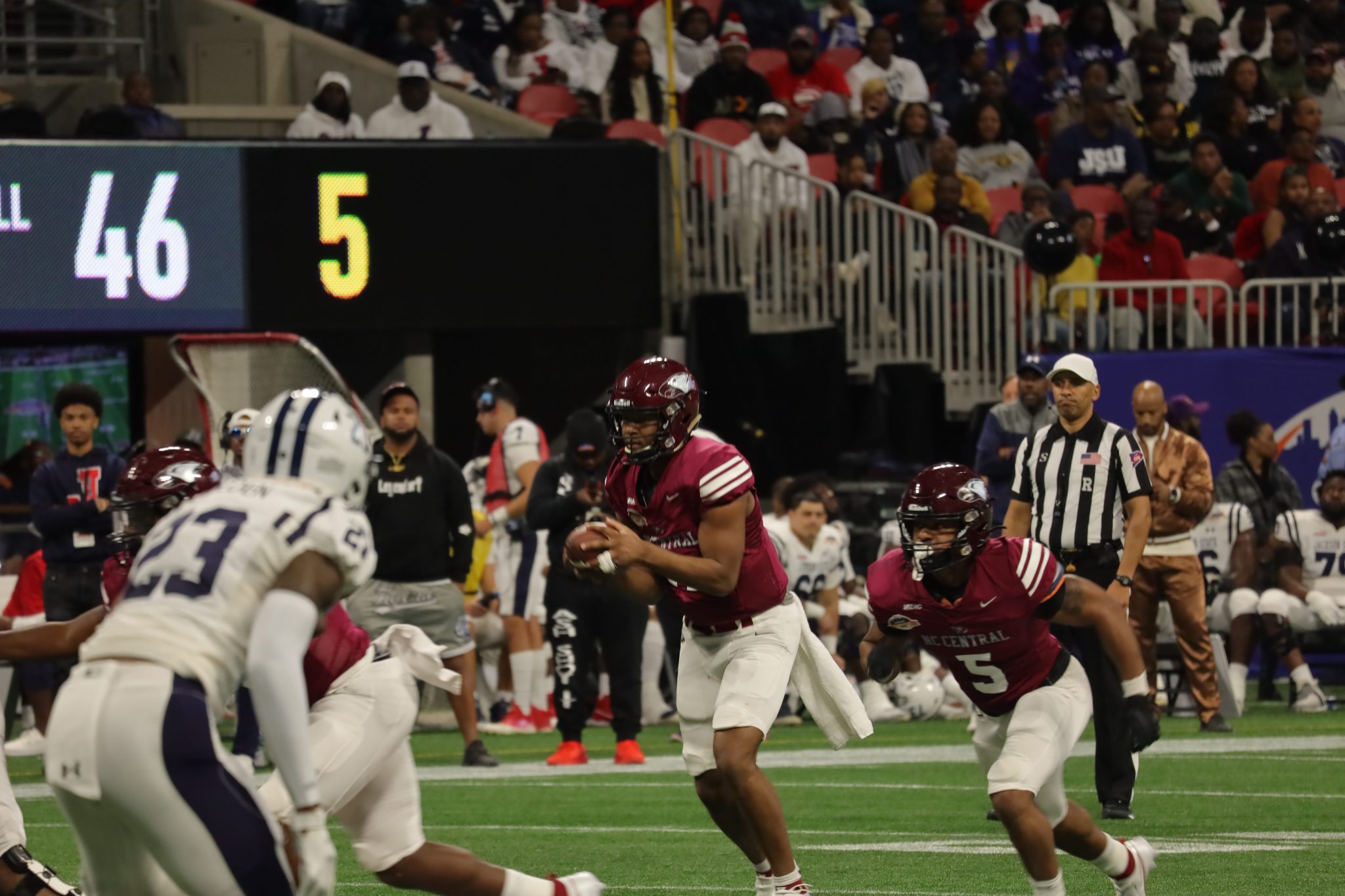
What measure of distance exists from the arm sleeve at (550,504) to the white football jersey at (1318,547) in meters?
5.18

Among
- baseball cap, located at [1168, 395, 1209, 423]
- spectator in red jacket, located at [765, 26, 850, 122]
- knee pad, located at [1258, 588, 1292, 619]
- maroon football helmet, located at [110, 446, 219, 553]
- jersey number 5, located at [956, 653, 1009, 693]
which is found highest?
spectator in red jacket, located at [765, 26, 850, 122]

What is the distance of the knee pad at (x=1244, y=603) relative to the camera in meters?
13.7

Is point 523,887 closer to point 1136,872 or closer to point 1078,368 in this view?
point 1136,872

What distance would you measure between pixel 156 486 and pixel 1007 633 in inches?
93.7

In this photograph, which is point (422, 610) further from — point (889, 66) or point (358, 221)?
point (889, 66)

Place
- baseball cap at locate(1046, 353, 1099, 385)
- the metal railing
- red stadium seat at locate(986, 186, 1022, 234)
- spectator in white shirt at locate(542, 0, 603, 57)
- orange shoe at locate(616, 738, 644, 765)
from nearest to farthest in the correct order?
1. baseball cap at locate(1046, 353, 1099, 385)
2. orange shoe at locate(616, 738, 644, 765)
3. the metal railing
4. red stadium seat at locate(986, 186, 1022, 234)
5. spectator in white shirt at locate(542, 0, 603, 57)

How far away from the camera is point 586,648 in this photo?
36.3 feet

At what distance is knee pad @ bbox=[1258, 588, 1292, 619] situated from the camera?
13719 mm

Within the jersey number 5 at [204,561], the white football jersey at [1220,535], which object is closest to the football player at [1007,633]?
the jersey number 5 at [204,561]

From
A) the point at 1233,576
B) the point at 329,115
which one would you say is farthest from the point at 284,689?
the point at 329,115

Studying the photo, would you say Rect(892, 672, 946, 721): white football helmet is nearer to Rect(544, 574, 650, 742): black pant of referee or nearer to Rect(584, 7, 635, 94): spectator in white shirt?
Rect(544, 574, 650, 742): black pant of referee

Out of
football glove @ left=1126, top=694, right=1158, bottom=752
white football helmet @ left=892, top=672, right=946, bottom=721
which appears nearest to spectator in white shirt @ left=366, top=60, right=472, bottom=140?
white football helmet @ left=892, top=672, right=946, bottom=721

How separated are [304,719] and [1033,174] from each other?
1436 cm

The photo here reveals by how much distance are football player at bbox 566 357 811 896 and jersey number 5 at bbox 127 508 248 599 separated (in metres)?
1.89
